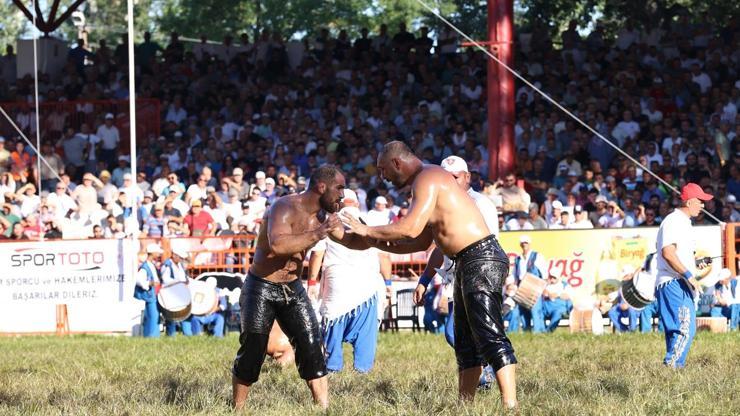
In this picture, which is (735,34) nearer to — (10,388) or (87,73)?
(87,73)

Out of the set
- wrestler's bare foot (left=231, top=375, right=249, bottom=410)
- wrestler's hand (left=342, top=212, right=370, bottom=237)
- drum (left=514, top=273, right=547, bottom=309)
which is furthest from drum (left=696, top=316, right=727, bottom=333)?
wrestler's hand (left=342, top=212, right=370, bottom=237)

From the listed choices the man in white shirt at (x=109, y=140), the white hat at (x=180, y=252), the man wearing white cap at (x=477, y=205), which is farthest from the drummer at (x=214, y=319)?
the man in white shirt at (x=109, y=140)

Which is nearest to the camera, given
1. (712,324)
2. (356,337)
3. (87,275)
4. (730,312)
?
(356,337)

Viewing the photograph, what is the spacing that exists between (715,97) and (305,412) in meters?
16.6

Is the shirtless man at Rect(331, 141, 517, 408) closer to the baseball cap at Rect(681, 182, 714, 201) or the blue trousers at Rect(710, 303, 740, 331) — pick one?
the baseball cap at Rect(681, 182, 714, 201)

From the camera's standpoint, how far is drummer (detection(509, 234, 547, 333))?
1714 cm

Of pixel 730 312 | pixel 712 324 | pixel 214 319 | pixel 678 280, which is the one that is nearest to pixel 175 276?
Answer: pixel 214 319

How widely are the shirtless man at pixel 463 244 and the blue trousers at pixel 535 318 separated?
8.66 m

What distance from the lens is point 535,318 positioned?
1714cm

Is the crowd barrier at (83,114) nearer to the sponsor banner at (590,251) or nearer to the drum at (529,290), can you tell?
the sponsor banner at (590,251)

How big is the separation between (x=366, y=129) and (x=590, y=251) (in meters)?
7.80

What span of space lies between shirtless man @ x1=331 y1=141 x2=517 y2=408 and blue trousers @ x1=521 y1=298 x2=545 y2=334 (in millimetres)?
8662

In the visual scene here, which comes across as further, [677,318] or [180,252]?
[180,252]

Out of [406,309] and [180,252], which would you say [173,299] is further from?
[406,309]
